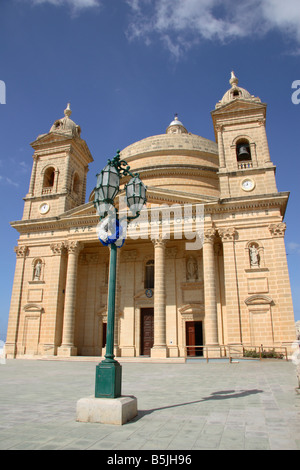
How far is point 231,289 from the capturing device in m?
21.4

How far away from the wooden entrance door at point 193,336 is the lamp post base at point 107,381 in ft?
61.9

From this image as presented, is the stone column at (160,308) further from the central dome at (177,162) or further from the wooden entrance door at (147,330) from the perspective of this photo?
the central dome at (177,162)

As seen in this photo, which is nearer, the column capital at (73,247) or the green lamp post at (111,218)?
the green lamp post at (111,218)

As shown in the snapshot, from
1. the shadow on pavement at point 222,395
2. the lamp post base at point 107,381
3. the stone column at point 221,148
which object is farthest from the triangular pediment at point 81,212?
the lamp post base at point 107,381

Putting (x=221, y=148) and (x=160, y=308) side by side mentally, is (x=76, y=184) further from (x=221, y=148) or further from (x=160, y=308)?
(x=160, y=308)

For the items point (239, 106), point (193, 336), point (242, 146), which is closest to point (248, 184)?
point (242, 146)

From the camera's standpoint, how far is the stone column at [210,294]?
67.8 feet

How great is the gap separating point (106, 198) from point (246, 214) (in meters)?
17.2

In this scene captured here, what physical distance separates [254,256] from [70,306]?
44.5ft

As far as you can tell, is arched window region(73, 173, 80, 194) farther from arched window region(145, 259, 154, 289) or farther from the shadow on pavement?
the shadow on pavement

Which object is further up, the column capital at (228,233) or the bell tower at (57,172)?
the bell tower at (57,172)

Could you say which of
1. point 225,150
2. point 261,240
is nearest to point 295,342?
point 261,240

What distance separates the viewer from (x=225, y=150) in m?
25.6

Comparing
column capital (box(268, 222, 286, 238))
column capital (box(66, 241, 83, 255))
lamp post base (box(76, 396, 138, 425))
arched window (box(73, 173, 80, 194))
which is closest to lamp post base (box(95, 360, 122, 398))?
lamp post base (box(76, 396, 138, 425))
